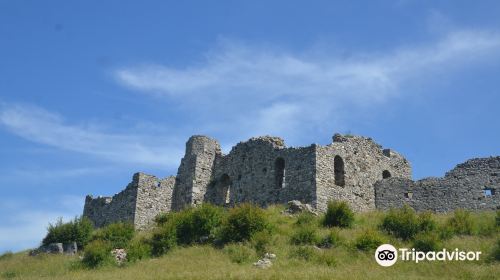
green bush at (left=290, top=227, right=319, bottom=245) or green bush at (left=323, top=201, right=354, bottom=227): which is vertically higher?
green bush at (left=323, top=201, right=354, bottom=227)

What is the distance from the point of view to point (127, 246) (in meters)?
29.5

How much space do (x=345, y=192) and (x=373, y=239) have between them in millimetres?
9804

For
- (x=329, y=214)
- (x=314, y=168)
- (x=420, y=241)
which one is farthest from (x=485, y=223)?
(x=314, y=168)

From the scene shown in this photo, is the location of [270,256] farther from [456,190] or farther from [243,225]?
[456,190]

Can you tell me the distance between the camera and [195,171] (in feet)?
131

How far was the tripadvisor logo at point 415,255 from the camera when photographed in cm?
2328

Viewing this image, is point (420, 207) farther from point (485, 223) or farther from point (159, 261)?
point (159, 261)

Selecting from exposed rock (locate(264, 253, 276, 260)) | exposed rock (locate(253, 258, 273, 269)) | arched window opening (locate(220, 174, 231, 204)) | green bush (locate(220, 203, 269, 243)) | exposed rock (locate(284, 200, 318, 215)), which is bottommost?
exposed rock (locate(253, 258, 273, 269))

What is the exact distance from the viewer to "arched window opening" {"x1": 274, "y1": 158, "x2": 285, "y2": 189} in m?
36.0

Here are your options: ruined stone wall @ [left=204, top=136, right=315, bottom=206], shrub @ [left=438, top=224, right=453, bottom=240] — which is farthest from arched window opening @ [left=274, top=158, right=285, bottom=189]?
shrub @ [left=438, top=224, right=453, bottom=240]

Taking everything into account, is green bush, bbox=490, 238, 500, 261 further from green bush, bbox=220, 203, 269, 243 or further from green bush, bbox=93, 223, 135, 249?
green bush, bbox=93, 223, 135, 249

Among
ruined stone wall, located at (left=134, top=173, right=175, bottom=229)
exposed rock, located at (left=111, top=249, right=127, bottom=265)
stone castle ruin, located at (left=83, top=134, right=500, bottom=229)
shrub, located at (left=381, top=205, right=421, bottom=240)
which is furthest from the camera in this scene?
ruined stone wall, located at (left=134, top=173, right=175, bottom=229)

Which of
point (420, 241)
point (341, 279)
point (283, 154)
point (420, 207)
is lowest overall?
point (341, 279)

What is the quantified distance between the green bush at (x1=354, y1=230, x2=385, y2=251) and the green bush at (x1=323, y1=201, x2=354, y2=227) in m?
3.27
